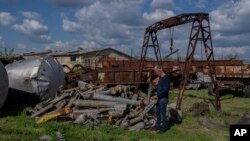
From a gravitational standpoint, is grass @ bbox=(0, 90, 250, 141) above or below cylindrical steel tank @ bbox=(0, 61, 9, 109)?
below

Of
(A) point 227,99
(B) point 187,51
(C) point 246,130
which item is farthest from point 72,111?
(A) point 227,99

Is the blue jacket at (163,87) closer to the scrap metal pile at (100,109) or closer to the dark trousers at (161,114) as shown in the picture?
the dark trousers at (161,114)

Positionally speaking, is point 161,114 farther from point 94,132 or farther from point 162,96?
point 94,132

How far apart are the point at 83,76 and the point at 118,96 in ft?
18.8

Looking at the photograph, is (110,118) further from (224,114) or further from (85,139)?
(224,114)

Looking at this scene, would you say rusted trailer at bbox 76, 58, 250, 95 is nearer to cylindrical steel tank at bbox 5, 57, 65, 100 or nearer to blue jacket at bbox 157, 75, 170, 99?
cylindrical steel tank at bbox 5, 57, 65, 100

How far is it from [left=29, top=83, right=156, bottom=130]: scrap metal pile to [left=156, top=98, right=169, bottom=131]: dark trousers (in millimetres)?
505

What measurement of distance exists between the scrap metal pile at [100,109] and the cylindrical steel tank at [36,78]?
645 mm

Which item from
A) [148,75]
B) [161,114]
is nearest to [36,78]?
[161,114]

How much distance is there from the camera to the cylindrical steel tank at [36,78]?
16.6 meters

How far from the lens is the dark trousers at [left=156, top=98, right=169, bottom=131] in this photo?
487 inches

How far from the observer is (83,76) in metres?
21.9

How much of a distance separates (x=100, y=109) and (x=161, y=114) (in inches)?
95.6

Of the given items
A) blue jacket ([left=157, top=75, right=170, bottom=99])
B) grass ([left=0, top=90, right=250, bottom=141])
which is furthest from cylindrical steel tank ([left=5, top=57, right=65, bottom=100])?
blue jacket ([left=157, top=75, right=170, bottom=99])
